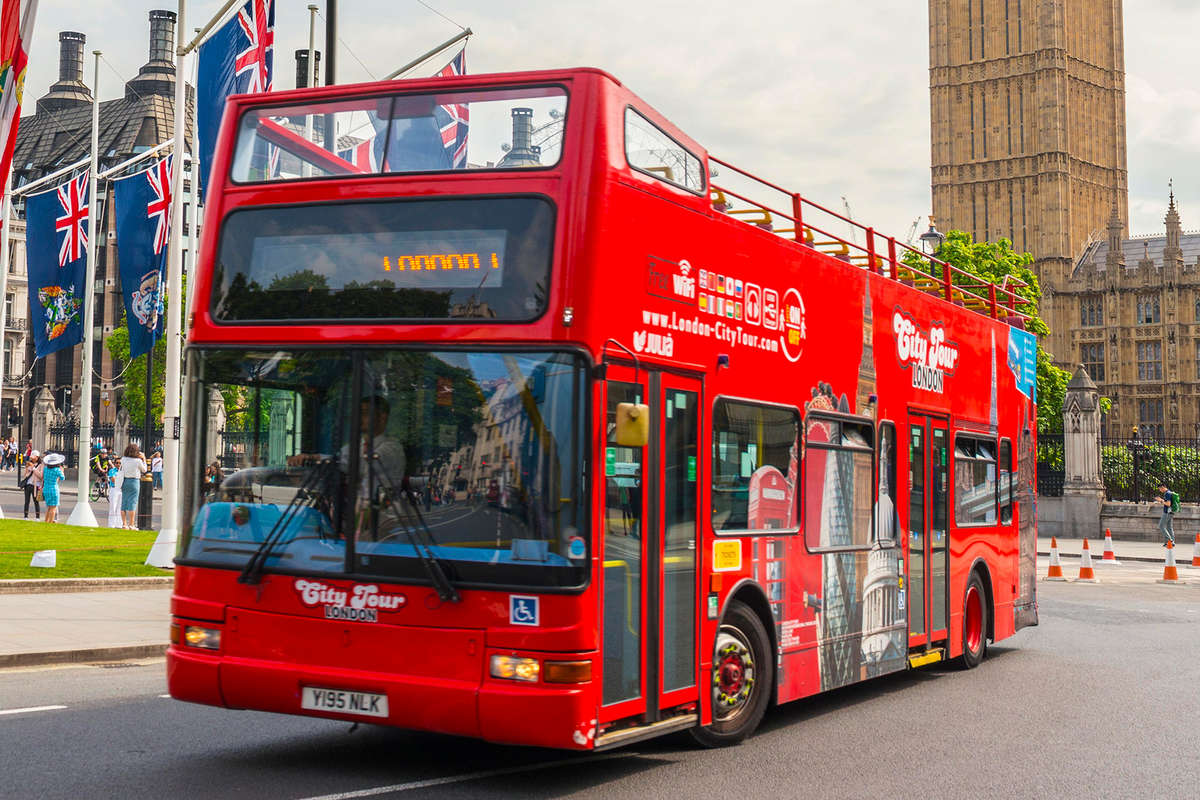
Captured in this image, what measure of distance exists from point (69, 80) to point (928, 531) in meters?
113

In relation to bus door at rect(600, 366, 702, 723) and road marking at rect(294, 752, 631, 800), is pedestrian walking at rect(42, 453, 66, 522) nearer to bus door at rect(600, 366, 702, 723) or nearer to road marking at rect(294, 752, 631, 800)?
road marking at rect(294, 752, 631, 800)

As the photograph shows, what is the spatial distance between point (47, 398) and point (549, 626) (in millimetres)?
60398

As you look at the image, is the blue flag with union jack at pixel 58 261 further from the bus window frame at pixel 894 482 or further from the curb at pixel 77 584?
the bus window frame at pixel 894 482

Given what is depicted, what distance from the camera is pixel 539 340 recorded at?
6.73 m

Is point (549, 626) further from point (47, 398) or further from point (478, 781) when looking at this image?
point (47, 398)

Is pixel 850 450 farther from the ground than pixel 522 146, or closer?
closer

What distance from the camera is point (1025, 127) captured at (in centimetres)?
9731

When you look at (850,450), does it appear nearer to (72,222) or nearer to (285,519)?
(285,519)

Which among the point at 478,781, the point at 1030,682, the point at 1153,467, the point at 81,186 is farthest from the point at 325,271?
the point at 1153,467

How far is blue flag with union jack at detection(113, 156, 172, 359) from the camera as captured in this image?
74.3 ft

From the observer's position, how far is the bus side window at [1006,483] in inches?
527

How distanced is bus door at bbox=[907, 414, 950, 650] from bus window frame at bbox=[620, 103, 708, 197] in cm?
365

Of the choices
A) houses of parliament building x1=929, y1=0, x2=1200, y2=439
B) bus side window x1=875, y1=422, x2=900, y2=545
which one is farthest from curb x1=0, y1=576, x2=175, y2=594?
houses of parliament building x1=929, y1=0, x2=1200, y2=439

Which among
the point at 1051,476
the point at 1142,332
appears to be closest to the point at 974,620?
the point at 1051,476
